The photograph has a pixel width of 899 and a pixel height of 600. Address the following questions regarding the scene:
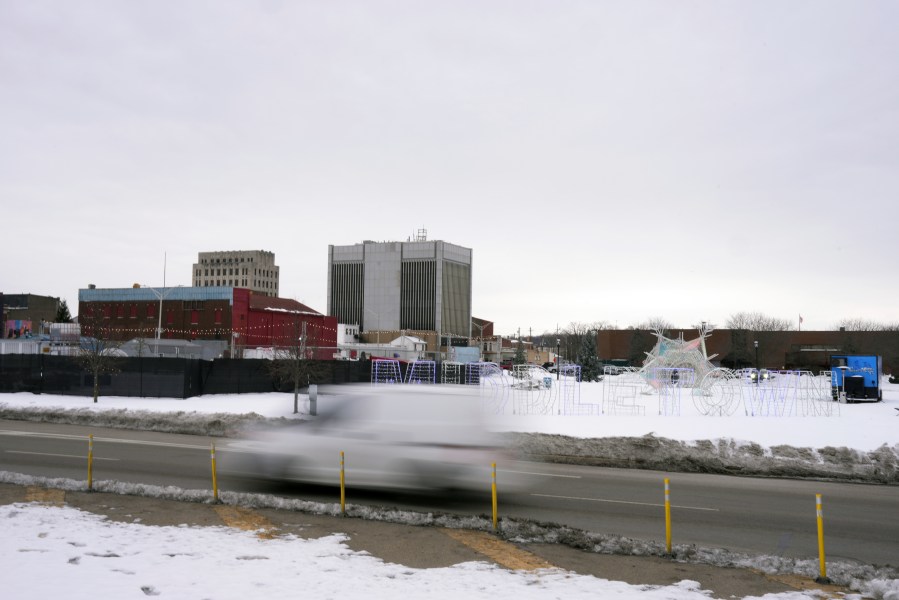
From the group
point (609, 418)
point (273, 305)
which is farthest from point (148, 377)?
point (273, 305)

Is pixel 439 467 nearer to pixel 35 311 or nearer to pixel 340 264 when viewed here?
pixel 35 311

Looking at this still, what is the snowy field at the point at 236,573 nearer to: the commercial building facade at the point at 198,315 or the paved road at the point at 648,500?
the paved road at the point at 648,500

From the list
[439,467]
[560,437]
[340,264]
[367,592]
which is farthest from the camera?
[340,264]

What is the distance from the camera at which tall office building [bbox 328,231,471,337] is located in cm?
15200

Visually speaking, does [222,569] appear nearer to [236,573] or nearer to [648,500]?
[236,573]

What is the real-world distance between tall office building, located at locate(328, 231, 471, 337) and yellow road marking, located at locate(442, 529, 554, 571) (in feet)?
461

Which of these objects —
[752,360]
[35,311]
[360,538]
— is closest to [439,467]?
[360,538]

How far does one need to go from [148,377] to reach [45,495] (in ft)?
67.5

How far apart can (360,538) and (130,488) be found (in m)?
4.84

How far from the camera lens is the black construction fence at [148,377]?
31.0 m

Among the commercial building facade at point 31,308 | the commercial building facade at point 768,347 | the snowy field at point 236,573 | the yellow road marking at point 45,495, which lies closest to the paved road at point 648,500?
the yellow road marking at point 45,495

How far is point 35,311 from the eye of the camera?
12375 centimetres

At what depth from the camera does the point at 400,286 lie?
6058 inches

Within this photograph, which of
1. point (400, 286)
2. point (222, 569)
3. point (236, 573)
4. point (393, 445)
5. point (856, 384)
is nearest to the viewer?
point (236, 573)
